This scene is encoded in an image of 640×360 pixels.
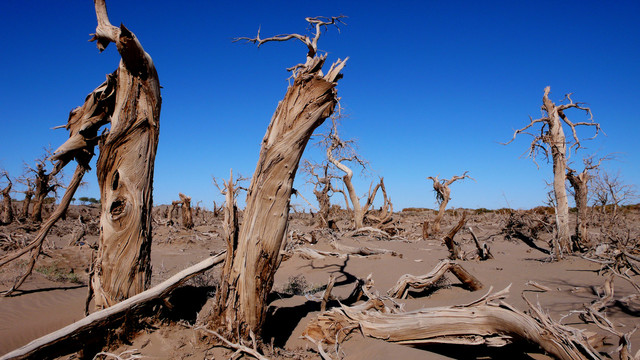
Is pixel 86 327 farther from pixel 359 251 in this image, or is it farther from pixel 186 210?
pixel 186 210

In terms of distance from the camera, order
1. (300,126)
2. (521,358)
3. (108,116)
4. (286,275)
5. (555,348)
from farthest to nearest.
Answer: (286,275) → (108,116) → (300,126) → (521,358) → (555,348)

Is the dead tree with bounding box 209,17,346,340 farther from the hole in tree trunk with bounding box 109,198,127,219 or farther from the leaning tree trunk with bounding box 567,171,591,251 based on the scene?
the leaning tree trunk with bounding box 567,171,591,251

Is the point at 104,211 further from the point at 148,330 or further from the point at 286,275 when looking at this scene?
the point at 286,275

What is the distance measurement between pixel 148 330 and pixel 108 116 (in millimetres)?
2440

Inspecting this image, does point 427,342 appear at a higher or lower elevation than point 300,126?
lower

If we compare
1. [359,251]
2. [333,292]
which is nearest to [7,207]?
[359,251]

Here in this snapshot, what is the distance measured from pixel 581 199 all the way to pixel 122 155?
12.3 metres

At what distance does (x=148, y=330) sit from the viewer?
376 cm

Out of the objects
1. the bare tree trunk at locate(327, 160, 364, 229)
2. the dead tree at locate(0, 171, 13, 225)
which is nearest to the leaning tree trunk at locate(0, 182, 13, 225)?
the dead tree at locate(0, 171, 13, 225)

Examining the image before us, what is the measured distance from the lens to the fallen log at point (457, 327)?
117 inches

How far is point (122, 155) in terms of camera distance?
3.85 metres

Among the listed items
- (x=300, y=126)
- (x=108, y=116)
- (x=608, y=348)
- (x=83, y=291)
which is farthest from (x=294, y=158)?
(x=83, y=291)

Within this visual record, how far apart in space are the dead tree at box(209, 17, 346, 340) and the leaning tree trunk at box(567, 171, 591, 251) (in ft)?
33.3

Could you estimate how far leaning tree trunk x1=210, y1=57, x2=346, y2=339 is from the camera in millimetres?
3588
